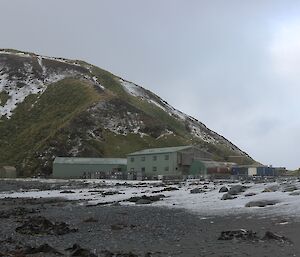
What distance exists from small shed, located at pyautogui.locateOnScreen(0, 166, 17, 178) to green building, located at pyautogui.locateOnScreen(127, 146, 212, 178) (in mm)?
31321

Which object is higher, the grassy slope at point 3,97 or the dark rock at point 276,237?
the grassy slope at point 3,97

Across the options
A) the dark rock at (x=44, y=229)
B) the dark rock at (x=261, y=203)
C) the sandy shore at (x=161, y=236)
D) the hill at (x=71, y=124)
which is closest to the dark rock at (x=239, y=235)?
the sandy shore at (x=161, y=236)

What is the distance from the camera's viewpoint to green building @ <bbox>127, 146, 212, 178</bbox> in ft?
372

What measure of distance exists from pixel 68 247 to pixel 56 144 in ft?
409

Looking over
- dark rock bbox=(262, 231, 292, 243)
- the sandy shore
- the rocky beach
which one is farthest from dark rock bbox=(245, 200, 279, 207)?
dark rock bbox=(262, 231, 292, 243)

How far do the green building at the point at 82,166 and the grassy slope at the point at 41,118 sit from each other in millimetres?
13775

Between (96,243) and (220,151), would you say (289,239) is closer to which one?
(96,243)

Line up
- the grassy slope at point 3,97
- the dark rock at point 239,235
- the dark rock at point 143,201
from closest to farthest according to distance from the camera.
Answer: the dark rock at point 239,235 → the dark rock at point 143,201 → the grassy slope at point 3,97

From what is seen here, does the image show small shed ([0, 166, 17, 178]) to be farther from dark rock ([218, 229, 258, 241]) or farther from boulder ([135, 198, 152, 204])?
dark rock ([218, 229, 258, 241])

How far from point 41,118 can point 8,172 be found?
1751 inches

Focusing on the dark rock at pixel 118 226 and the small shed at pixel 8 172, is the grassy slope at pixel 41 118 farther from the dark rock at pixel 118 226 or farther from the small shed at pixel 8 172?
the dark rock at pixel 118 226

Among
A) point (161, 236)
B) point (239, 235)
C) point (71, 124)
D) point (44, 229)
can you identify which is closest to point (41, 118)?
point (71, 124)

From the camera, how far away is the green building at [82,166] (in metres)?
123

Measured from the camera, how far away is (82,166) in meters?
124
